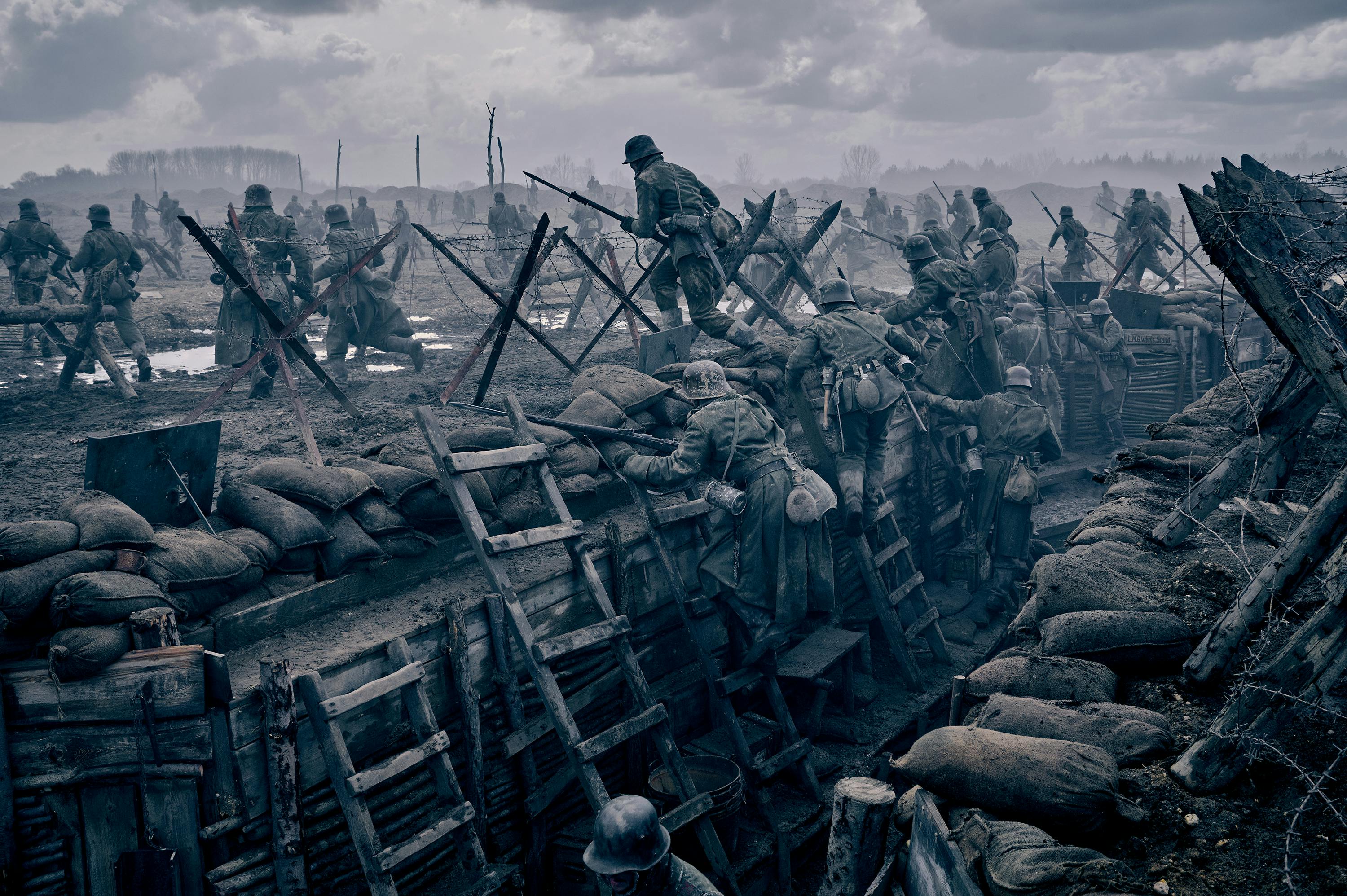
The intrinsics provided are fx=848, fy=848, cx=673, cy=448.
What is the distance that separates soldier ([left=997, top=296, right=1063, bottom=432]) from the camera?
36.2 feet

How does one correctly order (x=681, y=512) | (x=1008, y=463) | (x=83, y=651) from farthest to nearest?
(x=1008, y=463) < (x=681, y=512) < (x=83, y=651)

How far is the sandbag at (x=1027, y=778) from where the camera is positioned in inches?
97.1

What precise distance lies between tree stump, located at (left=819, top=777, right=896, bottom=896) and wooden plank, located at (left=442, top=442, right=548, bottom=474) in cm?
255

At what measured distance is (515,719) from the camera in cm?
448

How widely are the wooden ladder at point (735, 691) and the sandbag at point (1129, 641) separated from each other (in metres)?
2.29

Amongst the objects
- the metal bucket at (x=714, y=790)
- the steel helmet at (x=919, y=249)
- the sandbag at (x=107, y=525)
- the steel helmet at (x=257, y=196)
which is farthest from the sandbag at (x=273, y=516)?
the steel helmet at (x=919, y=249)

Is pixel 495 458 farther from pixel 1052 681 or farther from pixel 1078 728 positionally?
pixel 1078 728

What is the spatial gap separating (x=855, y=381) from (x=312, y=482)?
4.40 m

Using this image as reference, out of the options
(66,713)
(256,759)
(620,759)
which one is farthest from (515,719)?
(66,713)

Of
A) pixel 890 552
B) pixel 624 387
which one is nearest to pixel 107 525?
pixel 624 387

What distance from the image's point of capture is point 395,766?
362 cm

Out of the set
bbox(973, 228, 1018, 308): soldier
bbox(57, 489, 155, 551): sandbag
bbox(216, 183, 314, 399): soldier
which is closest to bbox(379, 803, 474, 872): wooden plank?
bbox(57, 489, 155, 551): sandbag

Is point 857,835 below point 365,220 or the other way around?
below

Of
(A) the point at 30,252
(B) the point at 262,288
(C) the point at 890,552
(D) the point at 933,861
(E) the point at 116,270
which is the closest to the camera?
(D) the point at 933,861
